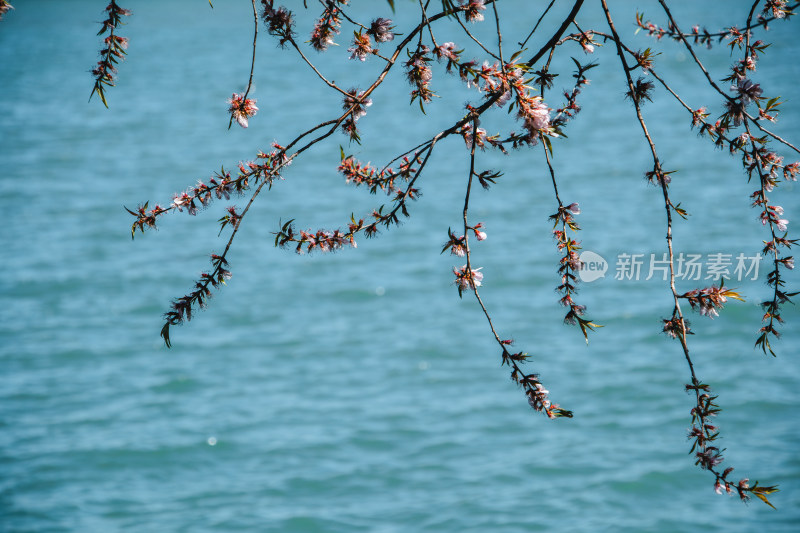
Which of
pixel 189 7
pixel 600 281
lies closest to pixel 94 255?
pixel 600 281

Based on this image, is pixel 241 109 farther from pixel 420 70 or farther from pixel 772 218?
pixel 772 218

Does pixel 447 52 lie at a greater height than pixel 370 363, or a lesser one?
lesser

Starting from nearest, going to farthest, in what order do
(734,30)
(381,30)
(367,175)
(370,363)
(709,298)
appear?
1. (709,298)
2. (381,30)
3. (367,175)
4. (734,30)
5. (370,363)

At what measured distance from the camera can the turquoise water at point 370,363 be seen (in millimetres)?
9930

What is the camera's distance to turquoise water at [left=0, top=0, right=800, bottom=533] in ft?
32.6

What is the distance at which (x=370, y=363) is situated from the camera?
12.9m

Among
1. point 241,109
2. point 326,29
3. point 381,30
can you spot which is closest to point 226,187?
point 241,109

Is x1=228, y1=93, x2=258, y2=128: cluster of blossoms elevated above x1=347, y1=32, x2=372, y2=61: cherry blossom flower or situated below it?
below

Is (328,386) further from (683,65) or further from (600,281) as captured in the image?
(683,65)

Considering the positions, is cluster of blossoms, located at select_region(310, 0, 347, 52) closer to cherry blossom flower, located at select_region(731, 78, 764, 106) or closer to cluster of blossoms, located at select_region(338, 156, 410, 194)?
cluster of blossoms, located at select_region(338, 156, 410, 194)

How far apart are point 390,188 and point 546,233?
1468cm

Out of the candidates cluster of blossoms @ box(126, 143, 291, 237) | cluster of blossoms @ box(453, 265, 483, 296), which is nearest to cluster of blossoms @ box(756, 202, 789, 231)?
cluster of blossoms @ box(453, 265, 483, 296)

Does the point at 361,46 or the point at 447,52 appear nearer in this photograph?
the point at 447,52

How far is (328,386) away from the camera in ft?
40.2
